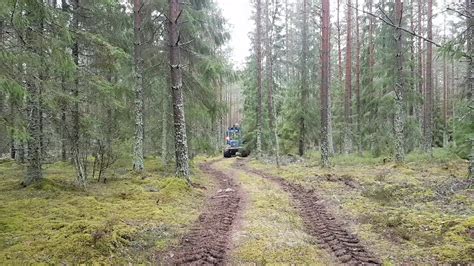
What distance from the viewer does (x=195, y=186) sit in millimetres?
11711

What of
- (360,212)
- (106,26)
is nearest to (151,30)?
(106,26)

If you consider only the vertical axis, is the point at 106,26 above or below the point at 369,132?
above

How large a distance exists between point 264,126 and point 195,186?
16.8 meters

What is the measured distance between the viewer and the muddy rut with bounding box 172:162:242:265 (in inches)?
211

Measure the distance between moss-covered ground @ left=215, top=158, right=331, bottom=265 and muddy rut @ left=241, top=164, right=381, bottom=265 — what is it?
196mm

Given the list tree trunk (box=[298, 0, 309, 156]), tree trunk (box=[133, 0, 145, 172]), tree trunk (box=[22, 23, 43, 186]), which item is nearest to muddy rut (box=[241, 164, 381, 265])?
tree trunk (box=[133, 0, 145, 172])

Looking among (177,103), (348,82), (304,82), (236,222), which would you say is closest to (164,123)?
(177,103)

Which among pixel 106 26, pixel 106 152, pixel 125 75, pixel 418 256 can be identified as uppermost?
pixel 106 26

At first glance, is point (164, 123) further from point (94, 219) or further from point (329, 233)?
point (329, 233)

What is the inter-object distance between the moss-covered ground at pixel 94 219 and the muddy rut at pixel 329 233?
2535 millimetres

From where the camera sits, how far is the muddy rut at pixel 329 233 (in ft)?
18.2

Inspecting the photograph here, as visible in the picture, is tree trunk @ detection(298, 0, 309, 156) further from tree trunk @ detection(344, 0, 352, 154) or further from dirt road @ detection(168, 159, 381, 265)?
dirt road @ detection(168, 159, 381, 265)

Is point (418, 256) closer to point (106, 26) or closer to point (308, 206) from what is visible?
point (308, 206)

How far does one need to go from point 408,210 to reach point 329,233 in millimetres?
2564
